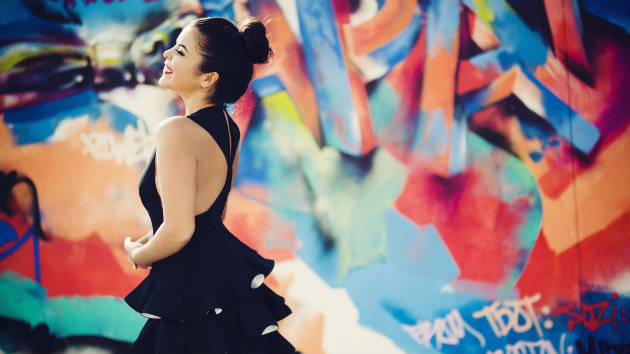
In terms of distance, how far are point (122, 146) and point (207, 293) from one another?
249 cm

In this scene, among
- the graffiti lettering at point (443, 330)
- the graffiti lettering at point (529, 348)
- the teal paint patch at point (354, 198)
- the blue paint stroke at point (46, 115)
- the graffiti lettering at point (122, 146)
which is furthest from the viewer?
the blue paint stroke at point (46, 115)

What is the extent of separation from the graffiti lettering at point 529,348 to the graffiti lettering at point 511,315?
0.06m

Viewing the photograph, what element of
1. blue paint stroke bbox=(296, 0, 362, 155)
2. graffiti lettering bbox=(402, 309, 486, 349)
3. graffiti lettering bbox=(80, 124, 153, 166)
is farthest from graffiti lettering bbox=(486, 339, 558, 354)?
graffiti lettering bbox=(80, 124, 153, 166)

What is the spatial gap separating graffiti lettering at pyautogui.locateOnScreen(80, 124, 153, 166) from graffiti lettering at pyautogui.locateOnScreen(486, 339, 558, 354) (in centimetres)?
248

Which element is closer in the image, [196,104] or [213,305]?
[213,305]

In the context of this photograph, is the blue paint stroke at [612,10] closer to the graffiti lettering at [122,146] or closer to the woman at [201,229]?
the woman at [201,229]

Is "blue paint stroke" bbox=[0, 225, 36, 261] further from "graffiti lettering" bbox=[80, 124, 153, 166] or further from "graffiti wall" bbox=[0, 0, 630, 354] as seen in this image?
"graffiti lettering" bbox=[80, 124, 153, 166]

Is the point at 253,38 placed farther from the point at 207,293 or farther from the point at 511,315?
the point at 511,315

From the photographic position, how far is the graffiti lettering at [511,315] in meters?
3.66

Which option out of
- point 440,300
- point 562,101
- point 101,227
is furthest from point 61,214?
point 562,101

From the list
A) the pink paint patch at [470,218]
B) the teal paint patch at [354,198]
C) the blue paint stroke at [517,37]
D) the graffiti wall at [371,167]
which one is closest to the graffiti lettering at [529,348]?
the graffiti wall at [371,167]

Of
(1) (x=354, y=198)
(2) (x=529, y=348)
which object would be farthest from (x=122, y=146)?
(2) (x=529, y=348)

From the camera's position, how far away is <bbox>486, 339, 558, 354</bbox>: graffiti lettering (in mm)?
3639

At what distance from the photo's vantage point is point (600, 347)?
357 cm
